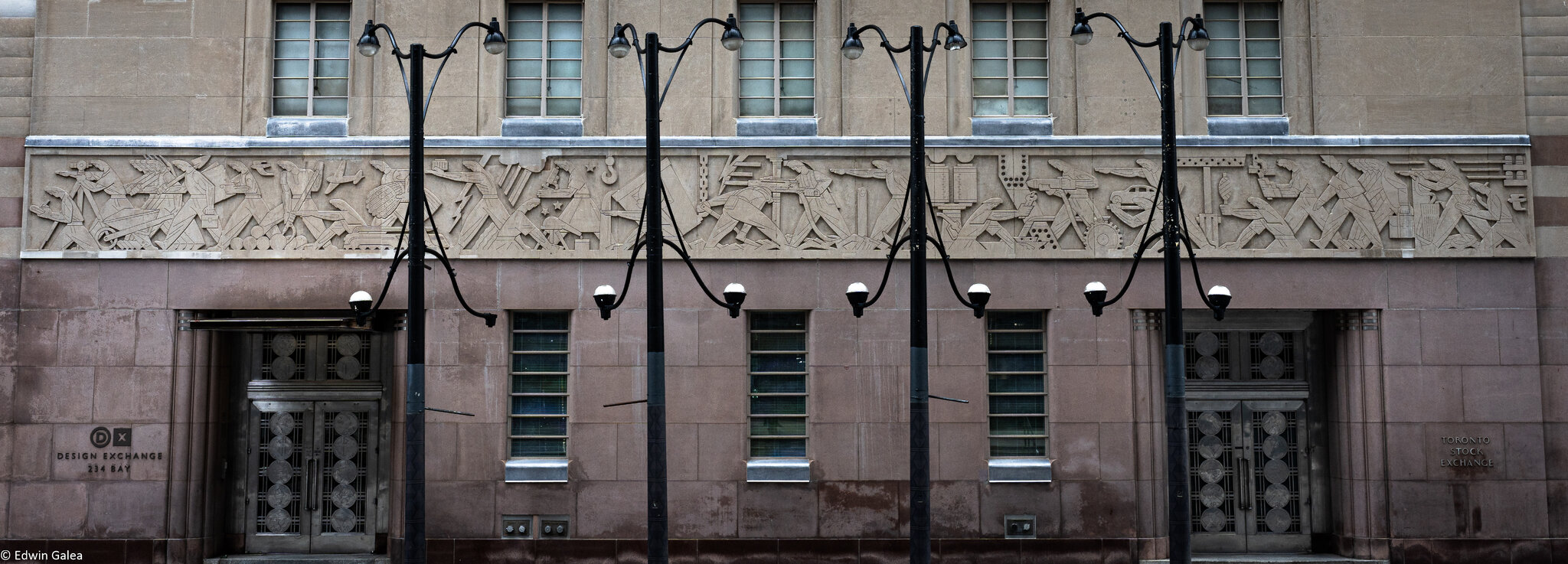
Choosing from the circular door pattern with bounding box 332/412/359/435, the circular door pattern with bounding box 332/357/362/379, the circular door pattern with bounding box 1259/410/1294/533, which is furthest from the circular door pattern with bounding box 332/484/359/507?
the circular door pattern with bounding box 1259/410/1294/533

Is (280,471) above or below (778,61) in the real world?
below

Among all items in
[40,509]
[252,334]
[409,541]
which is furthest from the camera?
[252,334]

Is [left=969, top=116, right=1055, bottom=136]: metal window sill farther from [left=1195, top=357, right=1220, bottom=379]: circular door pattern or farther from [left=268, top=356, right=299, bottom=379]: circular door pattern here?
[left=268, top=356, right=299, bottom=379]: circular door pattern

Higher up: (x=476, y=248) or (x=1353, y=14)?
(x=1353, y=14)

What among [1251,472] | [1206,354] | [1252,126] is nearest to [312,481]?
[1206,354]

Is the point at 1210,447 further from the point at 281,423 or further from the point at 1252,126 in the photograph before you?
the point at 281,423

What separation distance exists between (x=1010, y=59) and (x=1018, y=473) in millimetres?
6741

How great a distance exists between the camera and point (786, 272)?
18.0 meters

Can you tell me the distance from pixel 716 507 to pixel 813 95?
22.5 ft

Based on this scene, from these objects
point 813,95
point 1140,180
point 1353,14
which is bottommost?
point 1140,180

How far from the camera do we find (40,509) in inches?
699

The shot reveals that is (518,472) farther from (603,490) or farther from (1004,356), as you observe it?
(1004,356)

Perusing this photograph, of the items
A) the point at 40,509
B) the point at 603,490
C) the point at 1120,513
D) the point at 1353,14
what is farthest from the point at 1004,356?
the point at 40,509

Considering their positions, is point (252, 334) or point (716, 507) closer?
point (716, 507)
